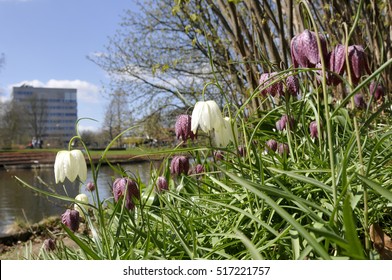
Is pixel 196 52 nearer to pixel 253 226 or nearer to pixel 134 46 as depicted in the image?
pixel 134 46

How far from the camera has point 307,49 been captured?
810mm

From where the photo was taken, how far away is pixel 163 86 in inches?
252

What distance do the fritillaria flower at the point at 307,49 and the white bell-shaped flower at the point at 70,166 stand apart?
0.52 meters

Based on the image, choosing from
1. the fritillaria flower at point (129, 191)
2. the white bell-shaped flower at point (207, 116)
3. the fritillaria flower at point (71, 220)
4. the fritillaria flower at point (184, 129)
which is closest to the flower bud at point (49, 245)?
the fritillaria flower at point (71, 220)

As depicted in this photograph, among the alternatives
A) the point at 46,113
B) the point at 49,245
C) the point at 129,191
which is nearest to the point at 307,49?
the point at 129,191

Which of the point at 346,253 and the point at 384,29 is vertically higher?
the point at 384,29

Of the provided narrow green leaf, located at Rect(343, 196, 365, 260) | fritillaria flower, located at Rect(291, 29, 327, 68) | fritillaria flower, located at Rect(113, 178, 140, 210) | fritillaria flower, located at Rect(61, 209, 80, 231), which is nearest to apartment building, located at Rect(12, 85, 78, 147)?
fritillaria flower, located at Rect(61, 209, 80, 231)

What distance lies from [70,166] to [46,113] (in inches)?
1370

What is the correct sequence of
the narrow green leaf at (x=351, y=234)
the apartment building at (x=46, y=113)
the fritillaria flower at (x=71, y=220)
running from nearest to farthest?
1. the narrow green leaf at (x=351, y=234)
2. the fritillaria flower at (x=71, y=220)
3. the apartment building at (x=46, y=113)

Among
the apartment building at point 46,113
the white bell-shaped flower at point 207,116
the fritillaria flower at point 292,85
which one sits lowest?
the white bell-shaped flower at point 207,116

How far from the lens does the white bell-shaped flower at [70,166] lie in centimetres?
92

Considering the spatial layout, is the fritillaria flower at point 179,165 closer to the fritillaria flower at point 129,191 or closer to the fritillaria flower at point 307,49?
the fritillaria flower at point 129,191

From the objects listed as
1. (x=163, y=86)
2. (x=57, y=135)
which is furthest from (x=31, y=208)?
(x=57, y=135)
